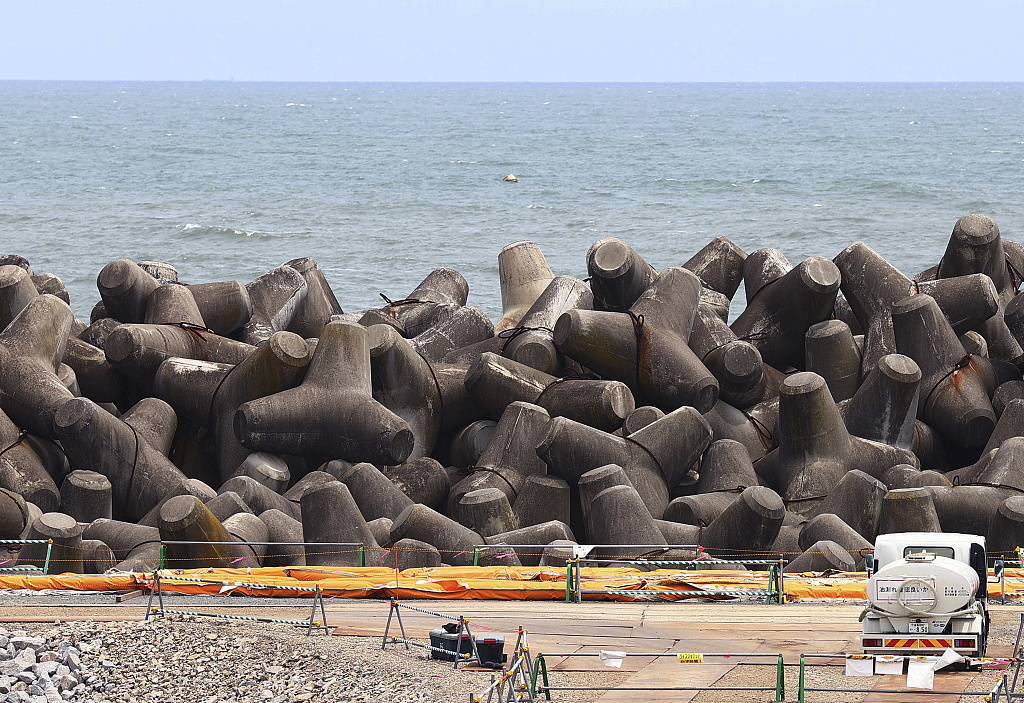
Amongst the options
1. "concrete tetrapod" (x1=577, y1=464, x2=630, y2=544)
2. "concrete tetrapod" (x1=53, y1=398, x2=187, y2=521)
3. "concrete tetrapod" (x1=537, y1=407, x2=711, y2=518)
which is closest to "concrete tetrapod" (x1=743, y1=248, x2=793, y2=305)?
"concrete tetrapod" (x1=537, y1=407, x2=711, y2=518)

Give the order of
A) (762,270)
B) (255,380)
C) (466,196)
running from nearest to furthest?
(255,380) → (762,270) → (466,196)

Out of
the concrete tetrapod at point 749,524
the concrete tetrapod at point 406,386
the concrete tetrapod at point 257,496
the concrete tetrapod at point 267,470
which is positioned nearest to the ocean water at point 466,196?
the concrete tetrapod at point 406,386

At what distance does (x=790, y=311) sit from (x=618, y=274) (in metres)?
1.84

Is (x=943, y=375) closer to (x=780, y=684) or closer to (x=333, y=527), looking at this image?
(x=333, y=527)

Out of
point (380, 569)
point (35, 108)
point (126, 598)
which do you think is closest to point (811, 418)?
point (380, 569)

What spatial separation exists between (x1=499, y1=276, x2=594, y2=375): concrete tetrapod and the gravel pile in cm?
565

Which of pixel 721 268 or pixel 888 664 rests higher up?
pixel 721 268

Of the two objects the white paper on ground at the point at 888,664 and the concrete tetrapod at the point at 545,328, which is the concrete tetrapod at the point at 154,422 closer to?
the concrete tetrapod at the point at 545,328

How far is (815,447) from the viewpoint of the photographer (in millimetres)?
12203

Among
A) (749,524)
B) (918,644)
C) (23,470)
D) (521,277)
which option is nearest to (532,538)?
(749,524)

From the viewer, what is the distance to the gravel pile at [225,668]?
7477 millimetres

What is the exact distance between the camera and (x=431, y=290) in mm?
17188

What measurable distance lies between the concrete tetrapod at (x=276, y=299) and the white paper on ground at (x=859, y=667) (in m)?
9.58

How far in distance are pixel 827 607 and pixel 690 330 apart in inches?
214
